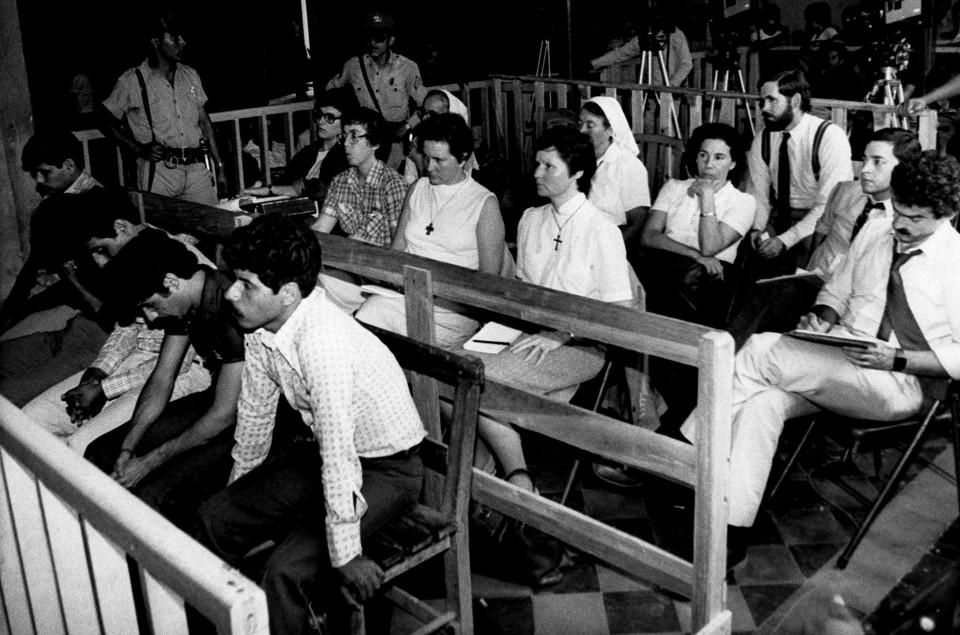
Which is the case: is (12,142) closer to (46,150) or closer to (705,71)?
(46,150)

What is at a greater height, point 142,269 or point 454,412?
point 142,269

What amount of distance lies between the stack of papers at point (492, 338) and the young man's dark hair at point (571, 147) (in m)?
0.70

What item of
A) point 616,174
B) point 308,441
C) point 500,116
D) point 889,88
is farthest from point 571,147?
point 500,116

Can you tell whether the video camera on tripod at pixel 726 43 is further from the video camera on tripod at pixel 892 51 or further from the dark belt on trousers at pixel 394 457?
the dark belt on trousers at pixel 394 457

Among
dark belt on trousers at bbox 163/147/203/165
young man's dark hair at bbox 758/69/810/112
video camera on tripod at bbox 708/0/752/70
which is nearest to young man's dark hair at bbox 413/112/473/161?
young man's dark hair at bbox 758/69/810/112

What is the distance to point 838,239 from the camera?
498cm

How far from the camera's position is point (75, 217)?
429 cm

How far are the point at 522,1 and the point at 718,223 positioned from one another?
763 cm

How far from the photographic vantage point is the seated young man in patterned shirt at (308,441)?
2.69m

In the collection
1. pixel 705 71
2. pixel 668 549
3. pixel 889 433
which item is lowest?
pixel 668 549

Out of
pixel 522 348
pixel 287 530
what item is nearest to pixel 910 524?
pixel 522 348

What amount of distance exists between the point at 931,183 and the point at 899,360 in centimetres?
62

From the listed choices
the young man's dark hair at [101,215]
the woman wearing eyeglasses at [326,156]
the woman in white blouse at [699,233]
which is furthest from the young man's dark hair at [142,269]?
the woman wearing eyeglasses at [326,156]

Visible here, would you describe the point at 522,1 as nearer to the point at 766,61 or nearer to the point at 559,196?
the point at 766,61
